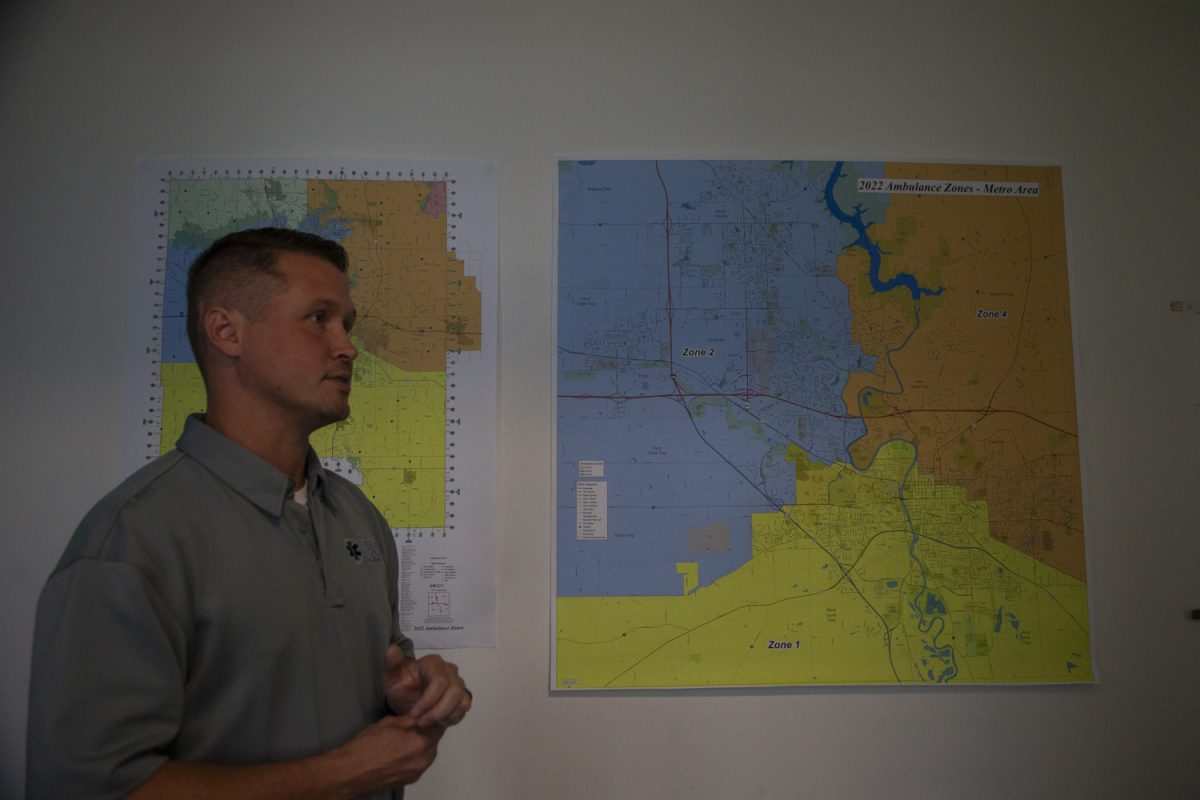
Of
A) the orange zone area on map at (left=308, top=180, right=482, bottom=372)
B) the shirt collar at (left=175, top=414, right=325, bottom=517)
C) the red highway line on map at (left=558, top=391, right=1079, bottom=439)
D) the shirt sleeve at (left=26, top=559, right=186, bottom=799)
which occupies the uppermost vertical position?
the orange zone area on map at (left=308, top=180, right=482, bottom=372)

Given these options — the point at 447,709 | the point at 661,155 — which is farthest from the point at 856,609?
the point at 661,155

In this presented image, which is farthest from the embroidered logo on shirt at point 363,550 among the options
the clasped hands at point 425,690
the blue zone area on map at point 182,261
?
the blue zone area on map at point 182,261

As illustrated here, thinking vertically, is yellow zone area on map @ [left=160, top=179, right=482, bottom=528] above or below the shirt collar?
above

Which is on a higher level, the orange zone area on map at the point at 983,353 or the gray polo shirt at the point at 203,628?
the orange zone area on map at the point at 983,353

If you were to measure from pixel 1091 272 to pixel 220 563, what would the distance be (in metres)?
2.39

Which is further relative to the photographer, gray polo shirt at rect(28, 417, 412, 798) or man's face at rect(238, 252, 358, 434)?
man's face at rect(238, 252, 358, 434)

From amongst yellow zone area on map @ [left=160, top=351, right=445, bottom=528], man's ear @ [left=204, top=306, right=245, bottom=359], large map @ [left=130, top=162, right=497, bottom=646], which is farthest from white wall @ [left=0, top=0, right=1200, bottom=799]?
man's ear @ [left=204, top=306, right=245, bottom=359]

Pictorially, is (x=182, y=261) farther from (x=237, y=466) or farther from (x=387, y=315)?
(x=237, y=466)

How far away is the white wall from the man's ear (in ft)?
2.97

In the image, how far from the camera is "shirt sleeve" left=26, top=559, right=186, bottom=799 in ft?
2.94

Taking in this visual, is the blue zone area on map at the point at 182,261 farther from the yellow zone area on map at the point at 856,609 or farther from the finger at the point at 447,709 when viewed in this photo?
the finger at the point at 447,709

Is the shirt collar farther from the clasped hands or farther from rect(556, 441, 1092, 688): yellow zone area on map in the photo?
rect(556, 441, 1092, 688): yellow zone area on map

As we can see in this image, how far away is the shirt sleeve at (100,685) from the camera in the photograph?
2.94ft

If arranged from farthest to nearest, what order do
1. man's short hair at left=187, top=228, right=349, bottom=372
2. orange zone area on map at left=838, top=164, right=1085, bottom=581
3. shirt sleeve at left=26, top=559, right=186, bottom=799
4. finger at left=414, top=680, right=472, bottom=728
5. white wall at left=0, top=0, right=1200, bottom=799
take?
orange zone area on map at left=838, top=164, right=1085, bottom=581
white wall at left=0, top=0, right=1200, bottom=799
man's short hair at left=187, top=228, right=349, bottom=372
finger at left=414, top=680, right=472, bottom=728
shirt sleeve at left=26, top=559, right=186, bottom=799
